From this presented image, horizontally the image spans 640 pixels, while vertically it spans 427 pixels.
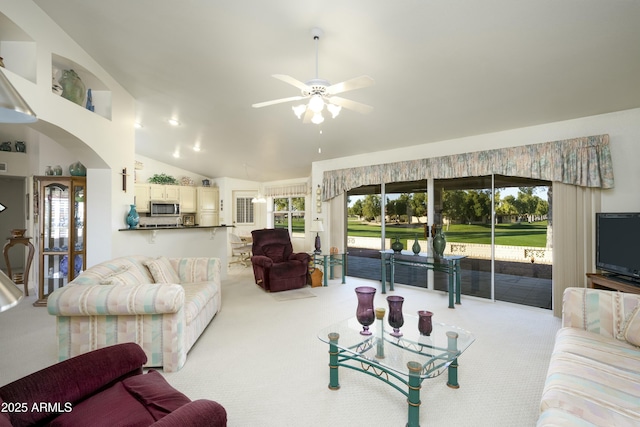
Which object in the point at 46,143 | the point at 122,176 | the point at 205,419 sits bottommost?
the point at 205,419

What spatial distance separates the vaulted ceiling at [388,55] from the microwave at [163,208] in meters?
3.35

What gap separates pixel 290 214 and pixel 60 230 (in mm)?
4992

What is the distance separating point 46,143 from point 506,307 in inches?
297

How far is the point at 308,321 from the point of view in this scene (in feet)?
12.2

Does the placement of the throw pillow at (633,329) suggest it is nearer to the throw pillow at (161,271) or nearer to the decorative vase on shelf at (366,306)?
the decorative vase on shelf at (366,306)

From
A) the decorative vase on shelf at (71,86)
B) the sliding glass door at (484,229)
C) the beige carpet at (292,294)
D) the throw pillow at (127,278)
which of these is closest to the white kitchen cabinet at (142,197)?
the decorative vase on shelf at (71,86)

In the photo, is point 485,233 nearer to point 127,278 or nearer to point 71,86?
point 127,278

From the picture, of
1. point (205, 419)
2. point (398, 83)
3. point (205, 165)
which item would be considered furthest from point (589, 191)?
point (205, 165)

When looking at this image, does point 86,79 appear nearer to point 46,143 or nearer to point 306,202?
point 46,143

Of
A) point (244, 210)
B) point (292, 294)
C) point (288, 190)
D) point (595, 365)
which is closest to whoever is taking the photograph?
point (595, 365)

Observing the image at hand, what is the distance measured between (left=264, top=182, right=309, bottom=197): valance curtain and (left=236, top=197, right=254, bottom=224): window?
0.60 meters

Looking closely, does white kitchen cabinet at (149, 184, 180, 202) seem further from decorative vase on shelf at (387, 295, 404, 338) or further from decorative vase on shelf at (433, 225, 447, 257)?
decorative vase on shelf at (387, 295, 404, 338)

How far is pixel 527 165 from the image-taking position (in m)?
4.04

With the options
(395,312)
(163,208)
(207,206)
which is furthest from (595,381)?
(207,206)
